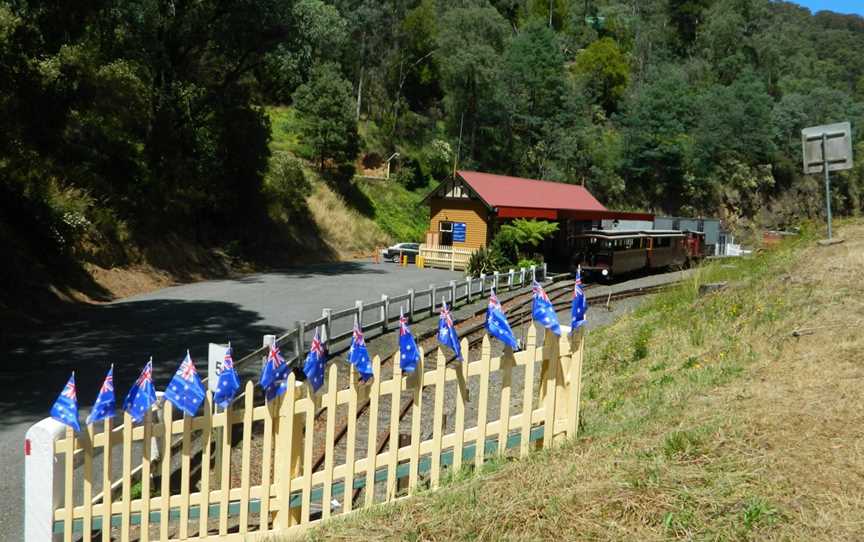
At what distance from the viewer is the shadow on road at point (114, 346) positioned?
11.1 m

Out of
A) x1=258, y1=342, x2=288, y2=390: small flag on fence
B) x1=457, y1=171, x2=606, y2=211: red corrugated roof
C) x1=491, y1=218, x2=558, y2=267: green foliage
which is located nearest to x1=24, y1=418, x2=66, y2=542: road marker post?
x1=258, y1=342, x2=288, y2=390: small flag on fence

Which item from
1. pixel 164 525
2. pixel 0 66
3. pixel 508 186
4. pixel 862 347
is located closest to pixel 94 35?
pixel 0 66

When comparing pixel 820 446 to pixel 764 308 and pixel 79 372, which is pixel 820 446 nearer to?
pixel 764 308

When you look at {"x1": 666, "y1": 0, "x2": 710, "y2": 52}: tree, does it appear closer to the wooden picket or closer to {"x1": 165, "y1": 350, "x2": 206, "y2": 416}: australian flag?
the wooden picket

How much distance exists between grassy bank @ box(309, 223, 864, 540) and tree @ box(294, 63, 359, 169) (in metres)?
39.6

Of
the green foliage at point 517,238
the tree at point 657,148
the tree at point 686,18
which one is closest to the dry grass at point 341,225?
the green foliage at point 517,238

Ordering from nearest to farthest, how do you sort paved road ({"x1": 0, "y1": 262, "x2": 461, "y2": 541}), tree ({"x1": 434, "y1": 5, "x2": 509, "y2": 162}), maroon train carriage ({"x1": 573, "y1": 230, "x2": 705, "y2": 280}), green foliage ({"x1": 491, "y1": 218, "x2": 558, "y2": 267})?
1. paved road ({"x1": 0, "y1": 262, "x2": 461, "y2": 541})
2. maroon train carriage ({"x1": 573, "y1": 230, "x2": 705, "y2": 280})
3. green foliage ({"x1": 491, "y1": 218, "x2": 558, "y2": 267})
4. tree ({"x1": 434, "y1": 5, "x2": 509, "y2": 162})

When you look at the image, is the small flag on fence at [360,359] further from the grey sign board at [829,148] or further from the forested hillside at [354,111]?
the forested hillside at [354,111]

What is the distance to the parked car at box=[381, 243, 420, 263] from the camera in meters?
38.0

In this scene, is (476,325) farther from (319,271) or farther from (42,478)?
(42,478)

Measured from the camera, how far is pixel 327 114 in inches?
1802

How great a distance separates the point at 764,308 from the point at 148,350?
10.9 m

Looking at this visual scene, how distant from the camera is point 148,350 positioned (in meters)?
14.2

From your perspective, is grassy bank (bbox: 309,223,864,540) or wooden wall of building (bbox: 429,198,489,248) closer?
grassy bank (bbox: 309,223,864,540)
